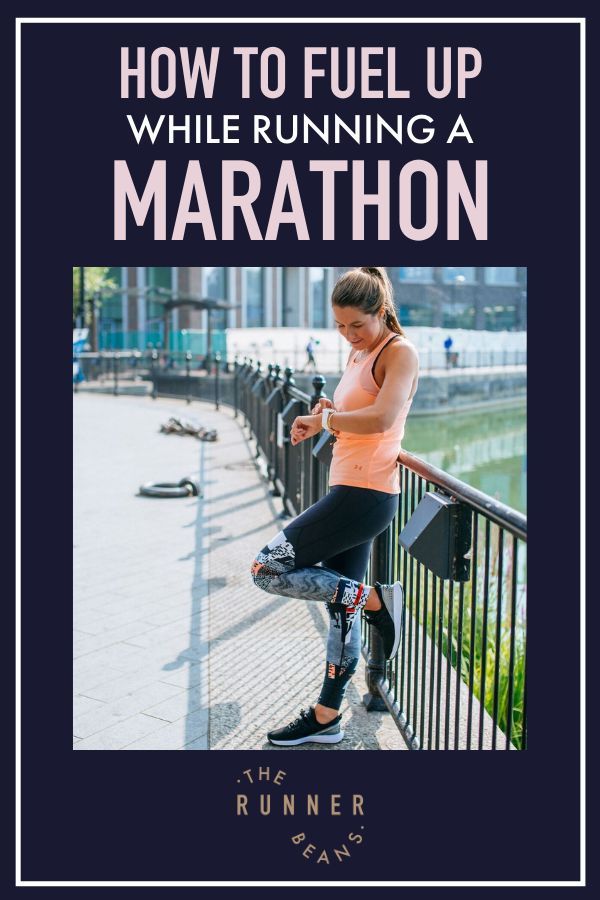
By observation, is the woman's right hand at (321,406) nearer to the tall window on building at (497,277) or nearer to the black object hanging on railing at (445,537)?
the black object hanging on railing at (445,537)

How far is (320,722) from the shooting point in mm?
3666

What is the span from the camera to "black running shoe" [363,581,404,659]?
3648mm

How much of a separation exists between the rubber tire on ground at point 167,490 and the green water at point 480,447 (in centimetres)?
763

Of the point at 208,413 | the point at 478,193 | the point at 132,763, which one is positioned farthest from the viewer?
the point at 208,413

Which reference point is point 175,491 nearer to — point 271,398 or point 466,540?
point 271,398

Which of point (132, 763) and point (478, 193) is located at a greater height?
point (478, 193)

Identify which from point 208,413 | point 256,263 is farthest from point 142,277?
point 256,263

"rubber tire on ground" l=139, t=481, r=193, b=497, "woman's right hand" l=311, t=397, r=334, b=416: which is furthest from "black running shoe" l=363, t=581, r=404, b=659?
"rubber tire on ground" l=139, t=481, r=193, b=497

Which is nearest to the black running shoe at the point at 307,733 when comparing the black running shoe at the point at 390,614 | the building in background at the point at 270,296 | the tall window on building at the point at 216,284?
the black running shoe at the point at 390,614

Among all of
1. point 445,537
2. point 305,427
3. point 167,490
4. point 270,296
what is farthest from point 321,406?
point 270,296

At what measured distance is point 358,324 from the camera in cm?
313

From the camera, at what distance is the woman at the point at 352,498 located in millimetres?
3117

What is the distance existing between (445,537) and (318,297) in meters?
71.8

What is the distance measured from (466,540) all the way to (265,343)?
42134mm
